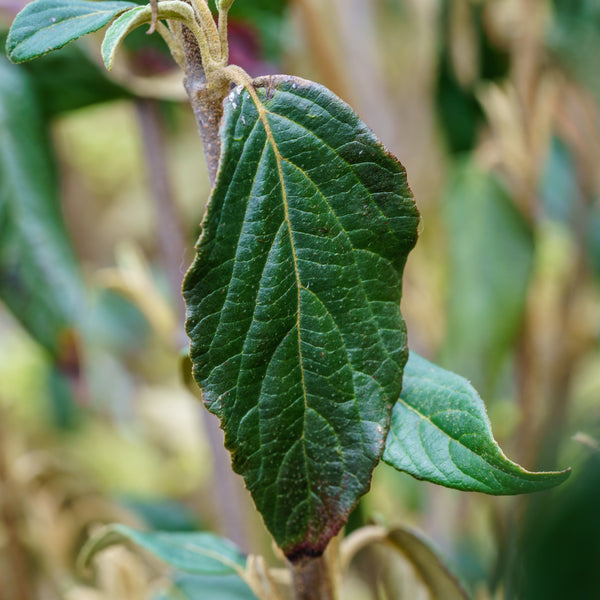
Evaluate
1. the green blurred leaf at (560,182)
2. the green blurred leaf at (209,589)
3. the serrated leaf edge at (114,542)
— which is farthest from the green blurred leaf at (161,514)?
the green blurred leaf at (560,182)

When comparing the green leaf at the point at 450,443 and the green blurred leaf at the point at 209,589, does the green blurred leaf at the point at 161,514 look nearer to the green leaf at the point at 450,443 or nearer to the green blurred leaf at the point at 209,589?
the green blurred leaf at the point at 209,589

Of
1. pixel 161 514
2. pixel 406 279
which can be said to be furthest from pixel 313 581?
pixel 406 279

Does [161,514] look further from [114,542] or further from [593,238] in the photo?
[593,238]

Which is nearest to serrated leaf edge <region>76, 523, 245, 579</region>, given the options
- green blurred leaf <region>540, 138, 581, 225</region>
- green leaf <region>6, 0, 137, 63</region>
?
green leaf <region>6, 0, 137, 63</region>

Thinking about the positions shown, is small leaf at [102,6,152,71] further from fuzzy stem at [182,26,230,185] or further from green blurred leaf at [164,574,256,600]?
green blurred leaf at [164,574,256,600]

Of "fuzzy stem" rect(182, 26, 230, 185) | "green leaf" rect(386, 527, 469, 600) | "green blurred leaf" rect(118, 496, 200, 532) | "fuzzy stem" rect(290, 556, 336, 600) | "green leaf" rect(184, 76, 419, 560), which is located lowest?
"green blurred leaf" rect(118, 496, 200, 532)

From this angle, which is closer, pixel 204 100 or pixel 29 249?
pixel 204 100

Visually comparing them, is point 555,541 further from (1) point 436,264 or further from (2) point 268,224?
(1) point 436,264
